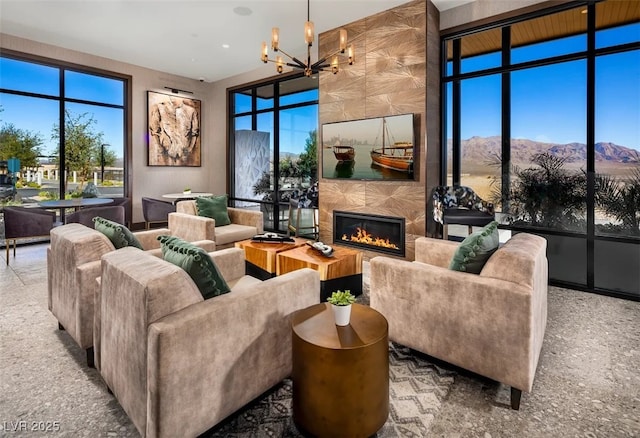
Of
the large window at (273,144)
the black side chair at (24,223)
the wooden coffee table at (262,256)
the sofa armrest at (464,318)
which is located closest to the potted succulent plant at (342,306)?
the sofa armrest at (464,318)

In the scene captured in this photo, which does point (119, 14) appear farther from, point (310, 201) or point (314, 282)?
point (314, 282)

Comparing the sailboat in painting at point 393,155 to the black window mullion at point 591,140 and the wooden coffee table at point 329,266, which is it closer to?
the wooden coffee table at point 329,266

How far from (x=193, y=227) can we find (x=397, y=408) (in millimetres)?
3480

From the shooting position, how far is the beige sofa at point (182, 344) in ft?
4.59

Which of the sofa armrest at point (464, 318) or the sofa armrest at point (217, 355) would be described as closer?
the sofa armrest at point (217, 355)

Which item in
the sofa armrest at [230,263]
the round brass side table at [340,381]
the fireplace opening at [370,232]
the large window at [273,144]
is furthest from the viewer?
the large window at [273,144]

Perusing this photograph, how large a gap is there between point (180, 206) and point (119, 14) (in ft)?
8.60

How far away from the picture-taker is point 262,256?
3.58 metres

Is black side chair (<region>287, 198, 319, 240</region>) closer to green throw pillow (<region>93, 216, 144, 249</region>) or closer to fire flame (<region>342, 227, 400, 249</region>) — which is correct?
fire flame (<region>342, 227, 400, 249</region>)

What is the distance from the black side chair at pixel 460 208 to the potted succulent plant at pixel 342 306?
119 inches

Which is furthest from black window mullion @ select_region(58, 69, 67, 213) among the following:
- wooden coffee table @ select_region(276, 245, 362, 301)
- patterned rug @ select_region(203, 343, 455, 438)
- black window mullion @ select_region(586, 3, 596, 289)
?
black window mullion @ select_region(586, 3, 596, 289)

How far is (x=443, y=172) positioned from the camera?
4.82 m

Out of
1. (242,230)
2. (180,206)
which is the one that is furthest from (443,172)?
(180,206)

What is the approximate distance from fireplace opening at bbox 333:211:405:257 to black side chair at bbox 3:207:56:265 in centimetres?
401
